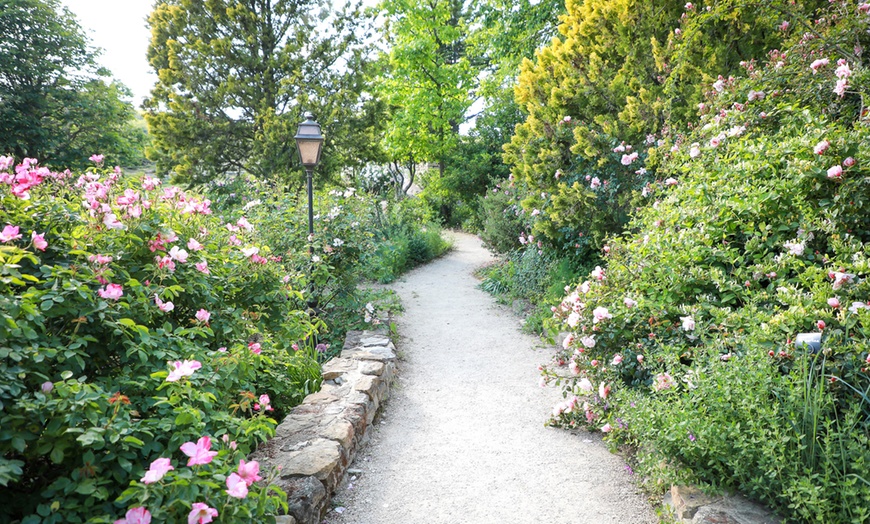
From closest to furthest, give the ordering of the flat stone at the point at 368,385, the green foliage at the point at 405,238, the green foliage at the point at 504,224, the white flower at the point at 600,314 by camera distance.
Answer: the white flower at the point at 600,314
the flat stone at the point at 368,385
the green foliage at the point at 504,224
the green foliage at the point at 405,238

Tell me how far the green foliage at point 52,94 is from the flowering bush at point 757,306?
1567 cm

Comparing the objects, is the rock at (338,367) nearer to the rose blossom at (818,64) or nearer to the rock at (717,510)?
the rock at (717,510)

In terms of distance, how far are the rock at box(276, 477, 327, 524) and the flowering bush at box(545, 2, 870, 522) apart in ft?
5.30

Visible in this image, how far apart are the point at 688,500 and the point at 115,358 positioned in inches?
97.5

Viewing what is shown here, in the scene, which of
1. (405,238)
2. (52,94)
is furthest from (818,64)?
(52,94)

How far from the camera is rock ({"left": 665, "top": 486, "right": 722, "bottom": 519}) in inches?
83.7

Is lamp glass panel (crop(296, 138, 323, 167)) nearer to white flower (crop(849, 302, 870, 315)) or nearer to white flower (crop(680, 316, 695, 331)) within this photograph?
white flower (crop(680, 316, 695, 331))

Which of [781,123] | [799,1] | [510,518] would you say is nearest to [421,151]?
[799,1]

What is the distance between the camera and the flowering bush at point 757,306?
200 centimetres

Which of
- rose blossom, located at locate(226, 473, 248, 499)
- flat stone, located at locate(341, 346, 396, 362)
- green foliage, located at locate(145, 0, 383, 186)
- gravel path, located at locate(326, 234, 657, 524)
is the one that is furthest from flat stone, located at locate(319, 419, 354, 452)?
green foliage, located at locate(145, 0, 383, 186)

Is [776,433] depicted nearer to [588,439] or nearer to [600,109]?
[588,439]

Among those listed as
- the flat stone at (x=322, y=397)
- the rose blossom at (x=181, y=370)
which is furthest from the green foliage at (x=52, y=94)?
the rose blossom at (x=181, y=370)

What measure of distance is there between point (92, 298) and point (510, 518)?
7.09 feet

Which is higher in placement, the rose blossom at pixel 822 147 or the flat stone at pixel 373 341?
the rose blossom at pixel 822 147
